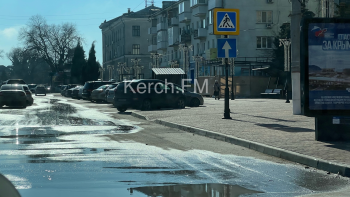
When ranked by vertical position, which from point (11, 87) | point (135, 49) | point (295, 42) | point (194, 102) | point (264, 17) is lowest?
point (194, 102)

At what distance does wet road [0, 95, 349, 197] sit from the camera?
253 inches

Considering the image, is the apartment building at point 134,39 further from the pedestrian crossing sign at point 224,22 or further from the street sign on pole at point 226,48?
the street sign on pole at point 226,48

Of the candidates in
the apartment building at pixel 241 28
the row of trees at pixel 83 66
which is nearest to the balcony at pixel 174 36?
the apartment building at pixel 241 28

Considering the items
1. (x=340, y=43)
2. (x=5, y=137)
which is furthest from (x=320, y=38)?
(x=5, y=137)

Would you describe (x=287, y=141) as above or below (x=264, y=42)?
below

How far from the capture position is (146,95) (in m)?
25.5

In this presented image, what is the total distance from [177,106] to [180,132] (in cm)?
1182

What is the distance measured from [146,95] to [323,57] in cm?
1582

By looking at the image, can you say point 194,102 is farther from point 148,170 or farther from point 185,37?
point 185,37

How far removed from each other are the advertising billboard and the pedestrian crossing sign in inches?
310

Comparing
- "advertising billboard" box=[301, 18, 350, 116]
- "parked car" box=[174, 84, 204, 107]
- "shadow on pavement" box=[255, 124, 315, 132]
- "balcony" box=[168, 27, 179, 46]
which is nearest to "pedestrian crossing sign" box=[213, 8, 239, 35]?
"shadow on pavement" box=[255, 124, 315, 132]

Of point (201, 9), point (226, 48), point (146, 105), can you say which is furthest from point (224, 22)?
point (201, 9)

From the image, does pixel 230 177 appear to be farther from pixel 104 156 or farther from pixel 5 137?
pixel 5 137

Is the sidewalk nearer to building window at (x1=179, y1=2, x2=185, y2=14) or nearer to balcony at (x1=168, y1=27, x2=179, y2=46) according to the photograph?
building window at (x1=179, y1=2, x2=185, y2=14)
